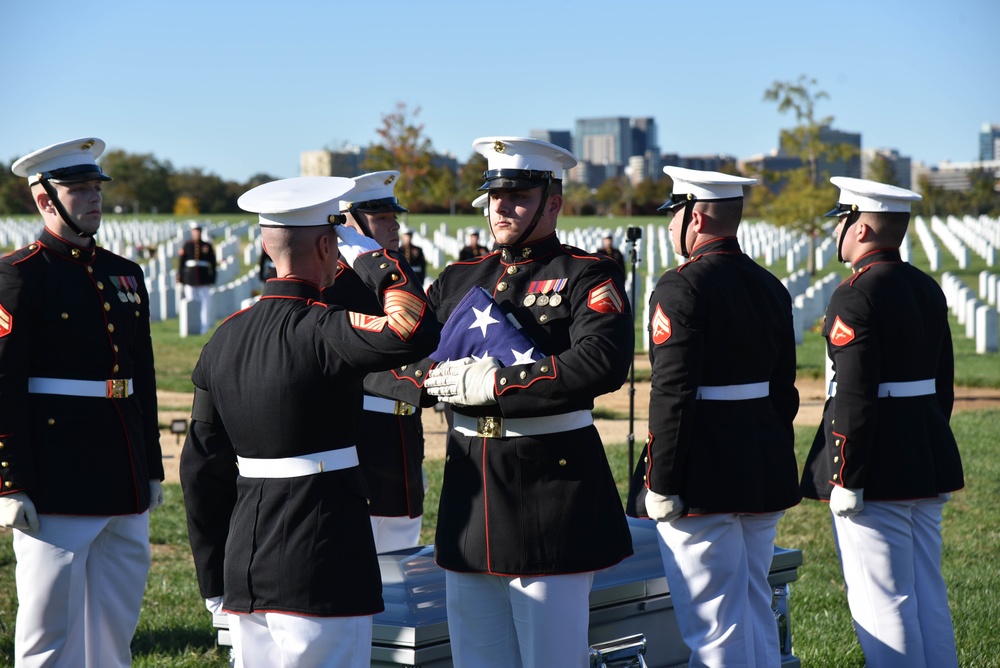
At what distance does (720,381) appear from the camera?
434 centimetres

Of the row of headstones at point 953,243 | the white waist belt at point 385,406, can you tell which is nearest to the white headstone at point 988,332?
the white waist belt at point 385,406

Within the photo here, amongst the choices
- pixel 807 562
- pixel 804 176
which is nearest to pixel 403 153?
pixel 804 176

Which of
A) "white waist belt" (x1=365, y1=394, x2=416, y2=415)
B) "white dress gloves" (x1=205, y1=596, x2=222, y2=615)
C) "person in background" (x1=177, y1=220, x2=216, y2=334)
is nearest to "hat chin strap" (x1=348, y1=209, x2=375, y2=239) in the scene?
"white waist belt" (x1=365, y1=394, x2=416, y2=415)

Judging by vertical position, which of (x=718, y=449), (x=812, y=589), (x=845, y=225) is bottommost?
(x=812, y=589)

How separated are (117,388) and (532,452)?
6.28 feet

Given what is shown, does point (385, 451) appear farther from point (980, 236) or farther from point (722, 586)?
point (980, 236)

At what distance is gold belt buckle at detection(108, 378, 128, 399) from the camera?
4559 millimetres

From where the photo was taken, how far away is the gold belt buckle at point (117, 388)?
456cm

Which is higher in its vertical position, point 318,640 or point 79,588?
point 318,640

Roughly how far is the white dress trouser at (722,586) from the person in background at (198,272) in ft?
61.6

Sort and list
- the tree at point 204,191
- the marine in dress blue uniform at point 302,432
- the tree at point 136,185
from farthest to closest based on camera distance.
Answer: the tree at point 204,191 < the tree at point 136,185 < the marine in dress blue uniform at point 302,432

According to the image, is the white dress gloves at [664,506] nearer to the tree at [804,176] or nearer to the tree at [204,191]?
the tree at [804,176]

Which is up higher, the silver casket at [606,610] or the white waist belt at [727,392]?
the white waist belt at [727,392]

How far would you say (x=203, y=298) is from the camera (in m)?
22.7
